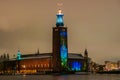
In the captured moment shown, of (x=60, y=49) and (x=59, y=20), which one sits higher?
(x=59, y=20)

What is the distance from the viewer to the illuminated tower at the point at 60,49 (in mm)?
178075

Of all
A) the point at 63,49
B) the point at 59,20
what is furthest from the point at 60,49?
the point at 59,20

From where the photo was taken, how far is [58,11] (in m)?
194

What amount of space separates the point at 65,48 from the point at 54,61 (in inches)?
282

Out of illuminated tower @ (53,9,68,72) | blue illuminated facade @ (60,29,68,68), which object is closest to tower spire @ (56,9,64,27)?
illuminated tower @ (53,9,68,72)

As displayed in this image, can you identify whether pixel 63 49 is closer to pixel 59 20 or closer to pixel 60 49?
pixel 60 49

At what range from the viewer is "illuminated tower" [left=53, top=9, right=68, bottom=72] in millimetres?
178075

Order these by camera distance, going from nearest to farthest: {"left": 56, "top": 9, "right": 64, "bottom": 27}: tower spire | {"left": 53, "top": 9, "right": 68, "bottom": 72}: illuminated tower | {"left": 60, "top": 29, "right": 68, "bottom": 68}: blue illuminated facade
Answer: {"left": 53, "top": 9, "right": 68, "bottom": 72}: illuminated tower, {"left": 60, "top": 29, "right": 68, "bottom": 68}: blue illuminated facade, {"left": 56, "top": 9, "right": 64, "bottom": 27}: tower spire

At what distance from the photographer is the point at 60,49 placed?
179125mm

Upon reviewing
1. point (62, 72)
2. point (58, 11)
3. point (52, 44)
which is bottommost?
point (62, 72)

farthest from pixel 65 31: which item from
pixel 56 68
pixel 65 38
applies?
pixel 56 68

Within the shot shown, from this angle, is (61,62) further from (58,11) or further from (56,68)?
(58,11)

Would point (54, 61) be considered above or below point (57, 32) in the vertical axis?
below

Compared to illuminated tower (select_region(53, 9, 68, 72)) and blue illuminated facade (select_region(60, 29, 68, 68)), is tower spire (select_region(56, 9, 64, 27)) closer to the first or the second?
illuminated tower (select_region(53, 9, 68, 72))
